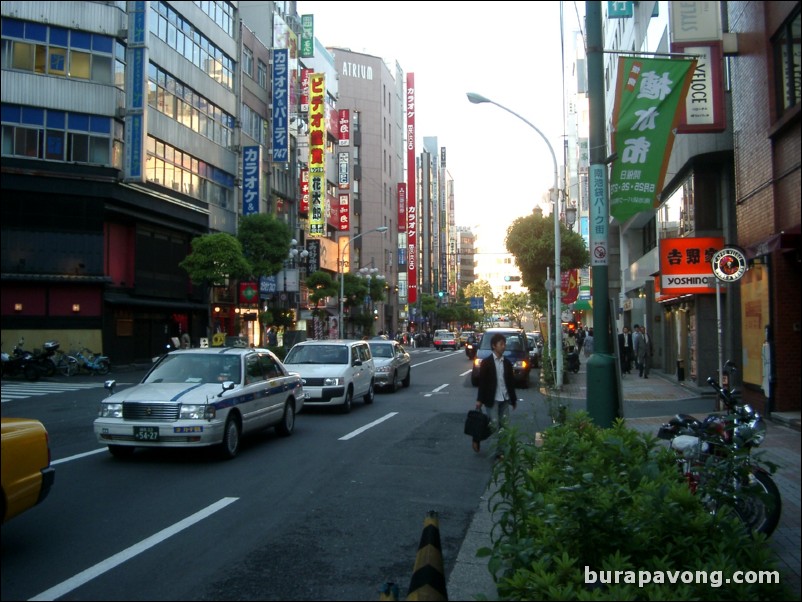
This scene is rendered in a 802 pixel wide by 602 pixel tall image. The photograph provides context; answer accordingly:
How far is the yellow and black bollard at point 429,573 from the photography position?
371cm

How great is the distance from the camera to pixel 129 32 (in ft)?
102

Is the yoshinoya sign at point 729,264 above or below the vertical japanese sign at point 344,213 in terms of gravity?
below

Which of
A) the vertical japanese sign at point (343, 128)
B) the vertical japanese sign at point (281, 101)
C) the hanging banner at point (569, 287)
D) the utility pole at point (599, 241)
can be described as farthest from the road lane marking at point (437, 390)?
the vertical japanese sign at point (343, 128)

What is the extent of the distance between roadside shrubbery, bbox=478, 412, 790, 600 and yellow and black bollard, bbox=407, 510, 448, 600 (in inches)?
10.4

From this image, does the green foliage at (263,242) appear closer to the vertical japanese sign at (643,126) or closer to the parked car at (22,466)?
the parked car at (22,466)

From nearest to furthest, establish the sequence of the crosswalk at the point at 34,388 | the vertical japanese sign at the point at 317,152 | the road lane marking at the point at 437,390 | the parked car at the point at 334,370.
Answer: the parked car at the point at 334,370 → the crosswalk at the point at 34,388 → the road lane marking at the point at 437,390 → the vertical japanese sign at the point at 317,152

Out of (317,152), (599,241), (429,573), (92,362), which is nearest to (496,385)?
(599,241)

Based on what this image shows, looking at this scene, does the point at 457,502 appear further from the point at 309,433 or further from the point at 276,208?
the point at 276,208

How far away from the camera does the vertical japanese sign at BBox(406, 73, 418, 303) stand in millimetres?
86188

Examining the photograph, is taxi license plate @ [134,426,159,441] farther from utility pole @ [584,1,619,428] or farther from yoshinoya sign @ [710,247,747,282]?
yoshinoya sign @ [710,247,747,282]

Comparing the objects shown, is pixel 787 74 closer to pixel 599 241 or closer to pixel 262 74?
pixel 599 241

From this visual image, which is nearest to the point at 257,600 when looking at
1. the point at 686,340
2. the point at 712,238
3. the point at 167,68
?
the point at 712,238

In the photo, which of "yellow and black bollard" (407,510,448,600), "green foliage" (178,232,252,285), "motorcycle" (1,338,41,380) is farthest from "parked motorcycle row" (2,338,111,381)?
"yellow and black bollard" (407,510,448,600)

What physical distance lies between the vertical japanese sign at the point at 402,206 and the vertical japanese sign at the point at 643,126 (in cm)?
7989
